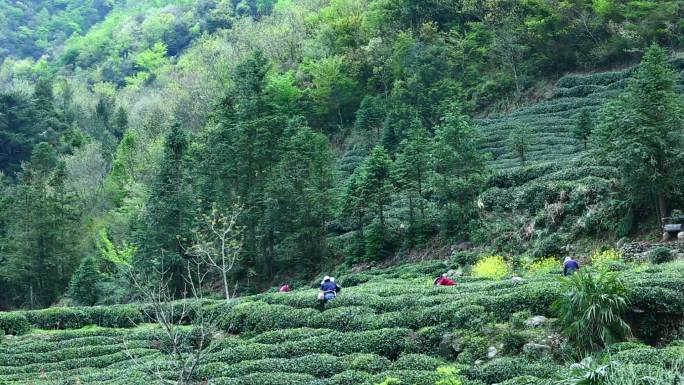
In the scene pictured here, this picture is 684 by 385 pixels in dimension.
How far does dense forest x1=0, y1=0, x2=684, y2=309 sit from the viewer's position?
31.1m

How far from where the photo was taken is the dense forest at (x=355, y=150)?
31062 mm

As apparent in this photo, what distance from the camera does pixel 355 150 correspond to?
200 ft

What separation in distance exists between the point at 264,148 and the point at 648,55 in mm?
22824

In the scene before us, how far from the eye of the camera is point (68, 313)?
30547mm

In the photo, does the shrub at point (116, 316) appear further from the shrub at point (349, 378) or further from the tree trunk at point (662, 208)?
the tree trunk at point (662, 208)

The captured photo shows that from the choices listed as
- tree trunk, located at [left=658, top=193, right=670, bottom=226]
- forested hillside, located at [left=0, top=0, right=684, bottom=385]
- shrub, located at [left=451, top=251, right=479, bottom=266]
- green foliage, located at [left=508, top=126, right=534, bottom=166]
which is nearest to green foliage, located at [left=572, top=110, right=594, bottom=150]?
forested hillside, located at [left=0, top=0, right=684, bottom=385]

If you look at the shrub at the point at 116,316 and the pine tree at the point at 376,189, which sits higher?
the pine tree at the point at 376,189

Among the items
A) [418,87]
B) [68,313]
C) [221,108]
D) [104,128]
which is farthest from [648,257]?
[104,128]

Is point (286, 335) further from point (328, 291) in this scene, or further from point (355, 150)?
point (355, 150)

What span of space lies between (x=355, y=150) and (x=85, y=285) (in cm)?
2632

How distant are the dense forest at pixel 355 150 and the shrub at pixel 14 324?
22.5 feet

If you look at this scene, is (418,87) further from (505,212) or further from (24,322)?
(24,322)

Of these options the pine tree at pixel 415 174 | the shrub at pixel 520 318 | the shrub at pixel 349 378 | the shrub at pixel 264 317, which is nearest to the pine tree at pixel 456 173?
the pine tree at pixel 415 174

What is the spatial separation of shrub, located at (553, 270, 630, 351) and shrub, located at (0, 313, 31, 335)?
22.8m
